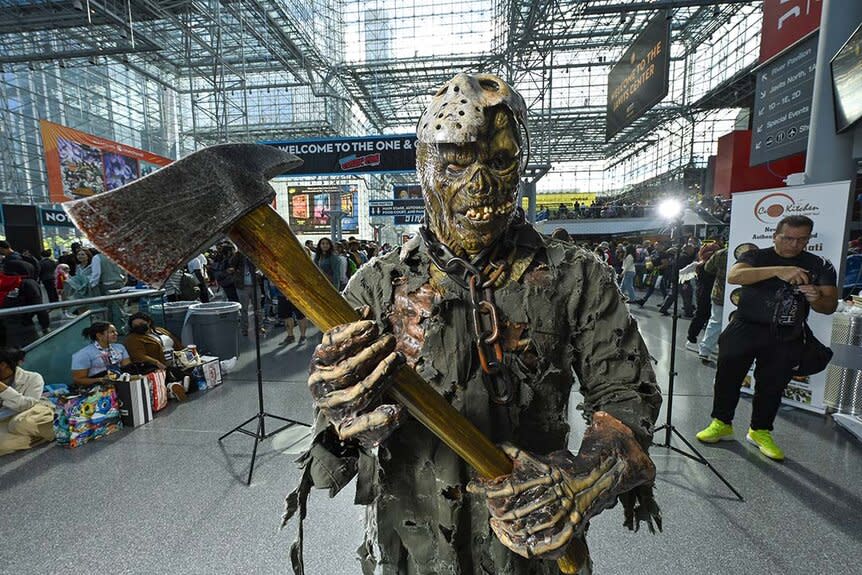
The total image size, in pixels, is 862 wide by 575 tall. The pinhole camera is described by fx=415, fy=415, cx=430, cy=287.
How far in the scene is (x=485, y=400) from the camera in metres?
0.98

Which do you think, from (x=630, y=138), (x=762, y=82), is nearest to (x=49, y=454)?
(x=762, y=82)

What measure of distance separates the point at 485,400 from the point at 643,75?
5.83 metres

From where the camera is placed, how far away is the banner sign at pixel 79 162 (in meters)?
8.51

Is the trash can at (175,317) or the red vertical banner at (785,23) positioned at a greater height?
the red vertical banner at (785,23)

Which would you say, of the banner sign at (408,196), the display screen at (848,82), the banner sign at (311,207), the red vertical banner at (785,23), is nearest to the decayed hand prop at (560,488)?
the display screen at (848,82)

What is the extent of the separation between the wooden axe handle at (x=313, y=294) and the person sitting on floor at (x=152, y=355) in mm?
4475

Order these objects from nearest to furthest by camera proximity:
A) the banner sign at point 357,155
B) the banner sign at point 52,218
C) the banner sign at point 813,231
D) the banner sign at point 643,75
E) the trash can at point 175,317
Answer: the banner sign at point 813,231
the banner sign at point 643,75
the trash can at point 175,317
the banner sign at point 357,155
the banner sign at point 52,218

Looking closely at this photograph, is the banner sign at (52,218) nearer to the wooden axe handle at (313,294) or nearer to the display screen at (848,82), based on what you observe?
the wooden axe handle at (313,294)

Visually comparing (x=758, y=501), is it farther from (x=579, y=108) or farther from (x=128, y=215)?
(x=579, y=108)

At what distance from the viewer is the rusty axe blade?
2.21 ft

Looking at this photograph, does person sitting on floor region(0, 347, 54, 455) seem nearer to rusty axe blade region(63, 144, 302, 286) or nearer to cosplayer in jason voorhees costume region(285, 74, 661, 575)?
cosplayer in jason voorhees costume region(285, 74, 661, 575)

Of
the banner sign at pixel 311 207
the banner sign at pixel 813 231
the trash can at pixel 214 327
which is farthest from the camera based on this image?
the banner sign at pixel 311 207

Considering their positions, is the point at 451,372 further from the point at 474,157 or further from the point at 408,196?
the point at 408,196

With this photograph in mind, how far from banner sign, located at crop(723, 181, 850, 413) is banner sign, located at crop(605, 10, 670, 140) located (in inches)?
59.7
